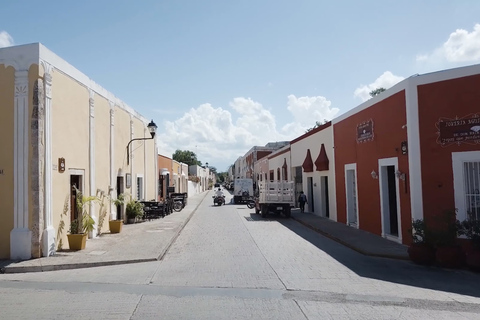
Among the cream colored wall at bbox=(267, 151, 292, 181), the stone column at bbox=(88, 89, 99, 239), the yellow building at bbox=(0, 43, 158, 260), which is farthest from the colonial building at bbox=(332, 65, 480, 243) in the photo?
the cream colored wall at bbox=(267, 151, 292, 181)

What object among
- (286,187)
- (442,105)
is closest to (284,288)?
(442,105)

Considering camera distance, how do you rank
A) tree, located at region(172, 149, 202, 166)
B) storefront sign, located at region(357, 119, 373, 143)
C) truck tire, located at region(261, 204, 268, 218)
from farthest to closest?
tree, located at region(172, 149, 202, 166) < truck tire, located at region(261, 204, 268, 218) < storefront sign, located at region(357, 119, 373, 143)

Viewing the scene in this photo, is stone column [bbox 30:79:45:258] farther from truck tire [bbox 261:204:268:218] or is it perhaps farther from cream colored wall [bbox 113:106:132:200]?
truck tire [bbox 261:204:268:218]

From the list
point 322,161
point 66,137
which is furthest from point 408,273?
point 322,161

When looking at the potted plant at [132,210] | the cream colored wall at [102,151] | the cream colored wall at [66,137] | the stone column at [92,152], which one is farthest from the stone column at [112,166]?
the cream colored wall at [66,137]

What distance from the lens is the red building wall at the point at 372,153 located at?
1255cm

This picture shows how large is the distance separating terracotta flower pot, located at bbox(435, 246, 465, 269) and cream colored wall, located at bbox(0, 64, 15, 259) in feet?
36.5

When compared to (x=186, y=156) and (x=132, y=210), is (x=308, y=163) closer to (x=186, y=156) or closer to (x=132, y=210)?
(x=132, y=210)

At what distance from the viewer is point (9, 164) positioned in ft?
35.5

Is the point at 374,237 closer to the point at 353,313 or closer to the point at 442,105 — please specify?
the point at 442,105

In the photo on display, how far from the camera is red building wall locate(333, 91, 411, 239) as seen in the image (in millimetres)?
12555

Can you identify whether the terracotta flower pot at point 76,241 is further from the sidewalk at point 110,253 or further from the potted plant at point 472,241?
the potted plant at point 472,241

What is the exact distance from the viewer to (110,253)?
11.5 metres

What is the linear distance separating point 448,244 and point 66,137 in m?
11.2
